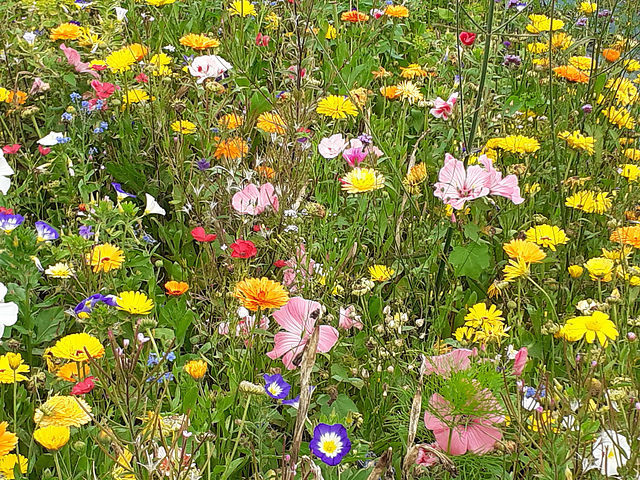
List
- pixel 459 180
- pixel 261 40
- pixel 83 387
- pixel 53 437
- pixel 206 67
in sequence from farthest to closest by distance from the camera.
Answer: pixel 261 40
pixel 206 67
pixel 459 180
pixel 83 387
pixel 53 437

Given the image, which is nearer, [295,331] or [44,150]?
[295,331]

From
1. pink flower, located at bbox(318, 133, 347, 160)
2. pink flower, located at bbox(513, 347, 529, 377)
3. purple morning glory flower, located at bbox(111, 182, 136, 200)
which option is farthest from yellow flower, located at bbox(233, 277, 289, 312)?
pink flower, located at bbox(318, 133, 347, 160)

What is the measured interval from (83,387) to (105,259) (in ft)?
1.49

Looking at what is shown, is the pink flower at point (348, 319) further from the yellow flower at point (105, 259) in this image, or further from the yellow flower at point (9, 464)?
the yellow flower at point (9, 464)

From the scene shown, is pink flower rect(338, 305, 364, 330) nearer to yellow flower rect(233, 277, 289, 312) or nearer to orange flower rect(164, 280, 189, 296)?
yellow flower rect(233, 277, 289, 312)

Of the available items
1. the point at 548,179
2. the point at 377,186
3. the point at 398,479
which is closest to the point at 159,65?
the point at 377,186

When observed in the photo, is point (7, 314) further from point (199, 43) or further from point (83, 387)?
point (199, 43)

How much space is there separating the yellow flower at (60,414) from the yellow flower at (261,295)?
38cm

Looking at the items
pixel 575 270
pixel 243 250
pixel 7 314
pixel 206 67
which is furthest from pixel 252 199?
pixel 575 270

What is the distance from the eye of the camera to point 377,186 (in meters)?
1.84

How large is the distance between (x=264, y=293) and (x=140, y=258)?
20.6 inches

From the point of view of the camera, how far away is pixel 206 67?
7.72 ft

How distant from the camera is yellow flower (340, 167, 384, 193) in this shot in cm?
184

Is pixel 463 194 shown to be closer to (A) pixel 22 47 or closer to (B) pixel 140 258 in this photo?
(B) pixel 140 258
